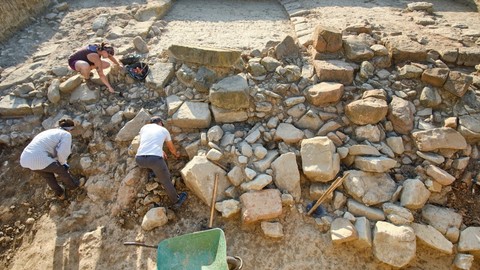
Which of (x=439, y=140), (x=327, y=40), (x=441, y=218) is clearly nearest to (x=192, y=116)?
(x=327, y=40)

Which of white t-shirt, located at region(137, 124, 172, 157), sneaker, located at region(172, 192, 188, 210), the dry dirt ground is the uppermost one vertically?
white t-shirt, located at region(137, 124, 172, 157)

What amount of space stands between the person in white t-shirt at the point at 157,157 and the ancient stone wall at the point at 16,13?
3.94 meters

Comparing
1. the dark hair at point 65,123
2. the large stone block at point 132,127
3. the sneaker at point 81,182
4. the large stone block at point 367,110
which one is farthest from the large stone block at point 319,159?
the dark hair at point 65,123

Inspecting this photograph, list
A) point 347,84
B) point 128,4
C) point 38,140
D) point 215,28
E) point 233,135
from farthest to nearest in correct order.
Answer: point 128,4 < point 215,28 < point 347,84 < point 233,135 < point 38,140

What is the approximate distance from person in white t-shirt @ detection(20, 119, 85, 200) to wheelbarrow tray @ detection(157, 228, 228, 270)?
5.44 ft

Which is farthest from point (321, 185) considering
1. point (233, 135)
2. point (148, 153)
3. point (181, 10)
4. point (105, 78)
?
point (181, 10)

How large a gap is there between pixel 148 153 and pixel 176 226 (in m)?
0.91

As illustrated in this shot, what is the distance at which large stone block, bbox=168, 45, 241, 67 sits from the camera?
13.6ft

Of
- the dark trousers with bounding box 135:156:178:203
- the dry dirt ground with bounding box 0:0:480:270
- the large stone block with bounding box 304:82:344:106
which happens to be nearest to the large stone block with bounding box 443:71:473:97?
the dry dirt ground with bounding box 0:0:480:270

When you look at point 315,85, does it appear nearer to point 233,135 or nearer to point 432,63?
point 233,135

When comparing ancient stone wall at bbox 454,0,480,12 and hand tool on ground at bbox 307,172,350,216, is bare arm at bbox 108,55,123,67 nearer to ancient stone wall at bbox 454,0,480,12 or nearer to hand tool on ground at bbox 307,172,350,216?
hand tool on ground at bbox 307,172,350,216

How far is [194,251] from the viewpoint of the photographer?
120 inches

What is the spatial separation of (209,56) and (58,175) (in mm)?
2417

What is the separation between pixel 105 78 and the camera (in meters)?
4.26
